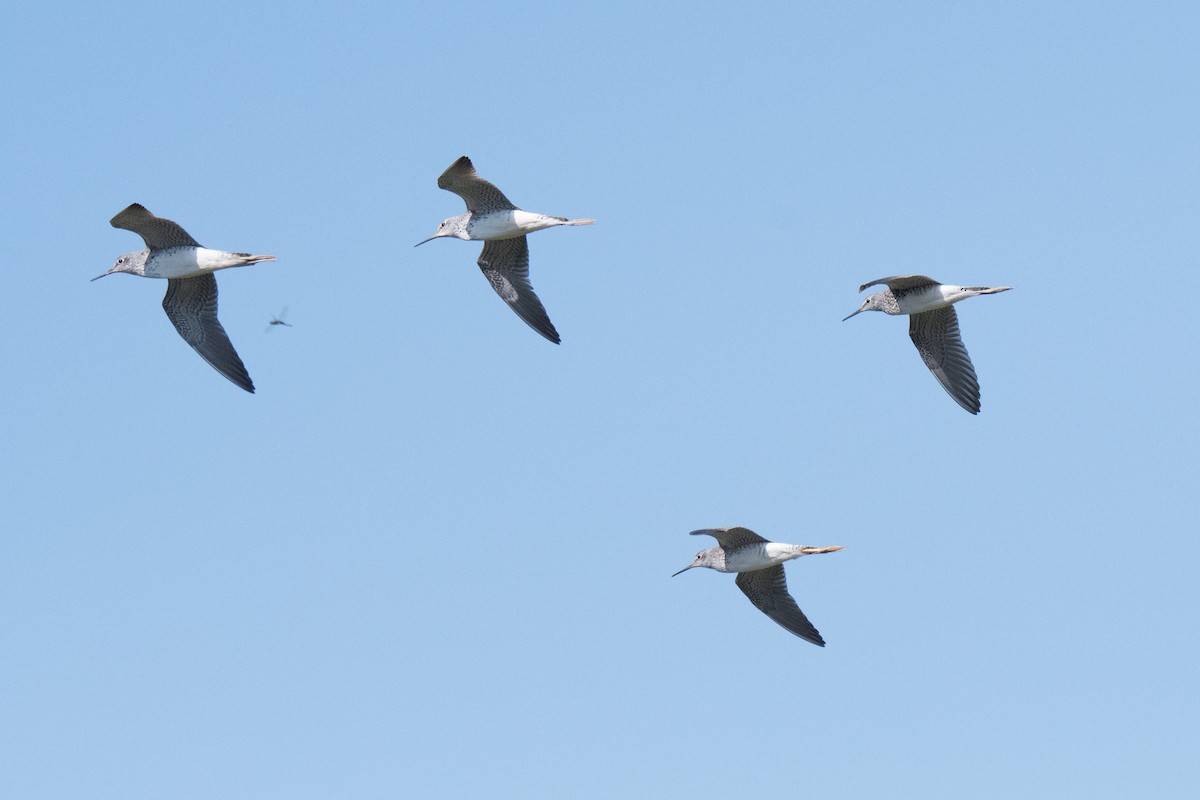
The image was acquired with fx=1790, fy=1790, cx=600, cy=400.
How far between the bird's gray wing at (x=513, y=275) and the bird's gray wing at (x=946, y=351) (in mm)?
6474

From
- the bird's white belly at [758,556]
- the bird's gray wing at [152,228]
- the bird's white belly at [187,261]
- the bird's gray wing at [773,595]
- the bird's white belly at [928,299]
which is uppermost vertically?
the bird's gray wing at [152,228]

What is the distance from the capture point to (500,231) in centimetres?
3069

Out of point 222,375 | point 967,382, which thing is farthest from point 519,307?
point 967,382

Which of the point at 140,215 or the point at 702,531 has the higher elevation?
the point at 140,215

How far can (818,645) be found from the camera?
28938mm

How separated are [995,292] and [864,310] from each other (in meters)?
2.98

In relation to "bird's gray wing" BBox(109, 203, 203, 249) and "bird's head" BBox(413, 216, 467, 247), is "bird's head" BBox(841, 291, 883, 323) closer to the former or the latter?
"bird's head" BBox(413, 216, 467, 247)

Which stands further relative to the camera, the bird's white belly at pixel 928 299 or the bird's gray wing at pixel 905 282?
the bird's white belly at pixel 928 299

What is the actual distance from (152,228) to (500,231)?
230 inches

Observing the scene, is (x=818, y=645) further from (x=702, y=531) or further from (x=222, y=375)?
(x=222, y=375)

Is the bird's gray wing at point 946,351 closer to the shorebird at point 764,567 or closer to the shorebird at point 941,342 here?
the shorebird at point 941,342

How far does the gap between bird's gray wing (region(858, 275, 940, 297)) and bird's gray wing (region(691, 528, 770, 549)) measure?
14.3 feet

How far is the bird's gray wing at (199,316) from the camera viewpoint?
29797 mm

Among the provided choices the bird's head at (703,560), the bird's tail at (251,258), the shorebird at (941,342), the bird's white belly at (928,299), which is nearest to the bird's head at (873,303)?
the shorebird at (941,342)
